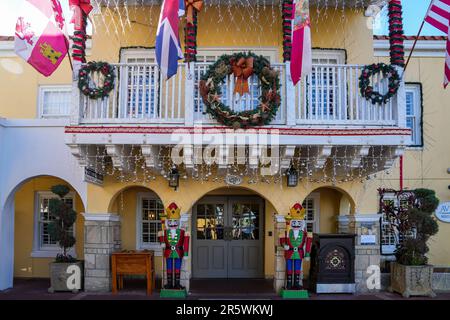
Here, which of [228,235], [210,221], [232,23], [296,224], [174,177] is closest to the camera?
[296,224]

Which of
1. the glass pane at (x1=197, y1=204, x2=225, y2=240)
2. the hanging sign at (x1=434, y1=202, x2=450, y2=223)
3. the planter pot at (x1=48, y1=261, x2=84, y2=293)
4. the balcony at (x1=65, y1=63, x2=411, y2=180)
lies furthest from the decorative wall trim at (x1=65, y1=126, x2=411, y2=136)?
the hanging sign at (x1=434, y1=202, x2=450, y2=223)

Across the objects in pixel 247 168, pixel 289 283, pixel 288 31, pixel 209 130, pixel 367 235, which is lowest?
pixel 289 283

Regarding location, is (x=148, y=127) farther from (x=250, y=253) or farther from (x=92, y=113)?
(x=250, y=253)

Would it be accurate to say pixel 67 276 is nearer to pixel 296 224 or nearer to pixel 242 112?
pixel 296 224

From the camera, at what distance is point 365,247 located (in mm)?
11000

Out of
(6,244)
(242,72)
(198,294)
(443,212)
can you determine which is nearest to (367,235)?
(443,212)

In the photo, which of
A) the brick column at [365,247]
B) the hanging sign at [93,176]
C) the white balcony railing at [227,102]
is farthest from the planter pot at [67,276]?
the brick column at [365,247]

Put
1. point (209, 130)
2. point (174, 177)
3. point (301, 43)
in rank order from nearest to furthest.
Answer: point (301, 43)
point (209, 130)
point (174, 177)

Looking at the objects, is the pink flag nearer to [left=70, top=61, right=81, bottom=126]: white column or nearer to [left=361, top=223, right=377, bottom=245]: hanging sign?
[left=361, top=223, right=377, bottom=245]: hanging sign

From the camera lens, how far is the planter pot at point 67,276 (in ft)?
35.3

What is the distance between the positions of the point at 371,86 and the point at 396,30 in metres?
1.18

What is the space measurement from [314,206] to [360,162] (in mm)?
2816

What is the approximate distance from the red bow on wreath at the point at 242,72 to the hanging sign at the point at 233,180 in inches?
79.9

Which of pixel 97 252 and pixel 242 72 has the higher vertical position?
pixel 242 72
